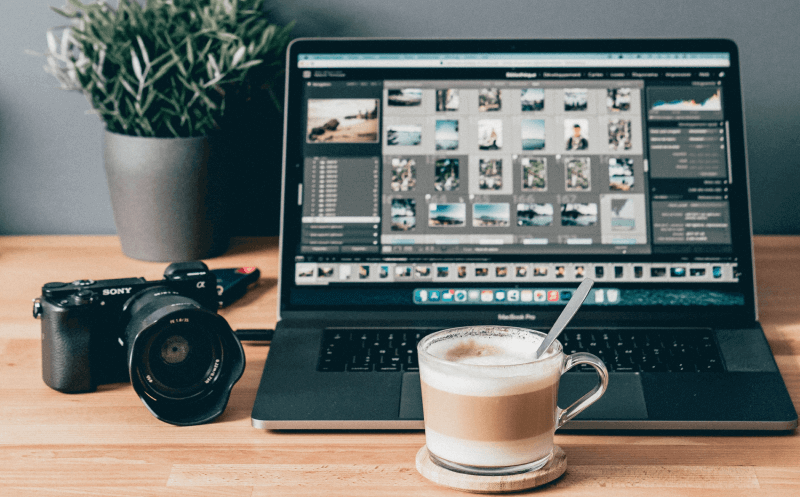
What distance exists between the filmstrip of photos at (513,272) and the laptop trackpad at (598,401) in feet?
0.52

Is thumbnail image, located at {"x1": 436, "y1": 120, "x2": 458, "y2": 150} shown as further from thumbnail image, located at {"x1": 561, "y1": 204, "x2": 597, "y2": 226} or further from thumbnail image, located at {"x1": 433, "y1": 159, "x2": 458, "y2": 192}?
thumbnail image, located at {"x1": 561, "y1": 204, "x2": 597, "y2": 226}

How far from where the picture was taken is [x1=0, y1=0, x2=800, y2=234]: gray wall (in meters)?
1.10

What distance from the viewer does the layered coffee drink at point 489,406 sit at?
510mm

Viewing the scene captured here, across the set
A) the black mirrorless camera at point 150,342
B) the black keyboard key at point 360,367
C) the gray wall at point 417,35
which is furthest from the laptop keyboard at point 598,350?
the gray wall at point 417,35

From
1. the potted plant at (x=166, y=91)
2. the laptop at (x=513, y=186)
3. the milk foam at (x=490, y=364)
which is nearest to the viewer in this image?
the milk foam at (x=490, y=364)

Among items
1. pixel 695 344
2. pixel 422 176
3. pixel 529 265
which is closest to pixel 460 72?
pixel 422 176

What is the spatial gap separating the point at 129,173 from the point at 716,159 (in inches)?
29.0

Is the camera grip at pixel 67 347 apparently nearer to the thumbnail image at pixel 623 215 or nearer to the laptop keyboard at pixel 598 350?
the laptop keyboard at pixel 598 350

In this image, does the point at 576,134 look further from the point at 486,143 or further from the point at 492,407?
the point at 492,407

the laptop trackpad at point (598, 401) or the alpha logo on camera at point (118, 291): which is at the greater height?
the alpha logo on camera at point (118, 291)

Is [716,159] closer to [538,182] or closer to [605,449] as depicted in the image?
[538,182]

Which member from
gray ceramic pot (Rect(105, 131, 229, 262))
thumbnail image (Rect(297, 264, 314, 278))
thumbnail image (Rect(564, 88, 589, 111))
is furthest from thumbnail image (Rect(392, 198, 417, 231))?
gray ceramic pot (Rect(105, 131, 229, 262))

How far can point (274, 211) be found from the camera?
119cm

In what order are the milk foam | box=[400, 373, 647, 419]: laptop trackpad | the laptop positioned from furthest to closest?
the laptop → box=[400, 373, 647, 419]: laptop trackpad → the milk foam
